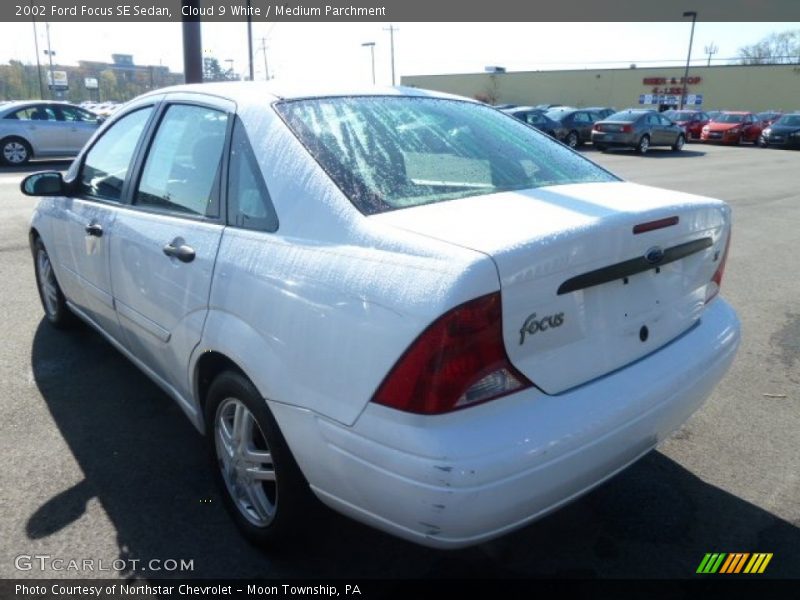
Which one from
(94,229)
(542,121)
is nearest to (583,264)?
(94,229)

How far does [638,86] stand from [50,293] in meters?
65.1

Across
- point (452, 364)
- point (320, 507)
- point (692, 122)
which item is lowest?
point (320, 507)

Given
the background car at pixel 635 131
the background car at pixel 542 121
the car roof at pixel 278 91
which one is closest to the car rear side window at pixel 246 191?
the car roof at pixel 278 91

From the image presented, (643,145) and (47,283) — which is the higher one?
(643,145)

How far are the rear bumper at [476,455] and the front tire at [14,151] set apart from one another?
55.4 ft

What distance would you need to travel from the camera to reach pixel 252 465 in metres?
2.49

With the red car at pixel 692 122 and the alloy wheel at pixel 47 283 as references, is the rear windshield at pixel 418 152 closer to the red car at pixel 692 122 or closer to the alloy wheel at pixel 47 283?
the alloy wheel at pixel 47 283

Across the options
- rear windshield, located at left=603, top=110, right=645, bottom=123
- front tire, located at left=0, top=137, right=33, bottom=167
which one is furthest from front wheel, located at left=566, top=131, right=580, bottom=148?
front tire, located at left=0, top=137, right=33, bottom=167

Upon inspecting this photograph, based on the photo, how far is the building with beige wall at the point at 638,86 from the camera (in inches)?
2147

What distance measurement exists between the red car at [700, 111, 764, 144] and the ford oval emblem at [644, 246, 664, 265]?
32.8 metres

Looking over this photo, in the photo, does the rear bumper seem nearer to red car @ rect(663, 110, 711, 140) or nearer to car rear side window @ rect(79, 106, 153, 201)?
car rear side window @ rect(79, 106, 153, 201)

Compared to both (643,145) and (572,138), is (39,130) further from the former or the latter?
(643,145)

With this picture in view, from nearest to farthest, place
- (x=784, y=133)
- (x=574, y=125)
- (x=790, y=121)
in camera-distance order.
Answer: (x=574, y=125) → (x=784, y=133) → (x=790, y=121)

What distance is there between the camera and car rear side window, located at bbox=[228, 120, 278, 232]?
2326mm
